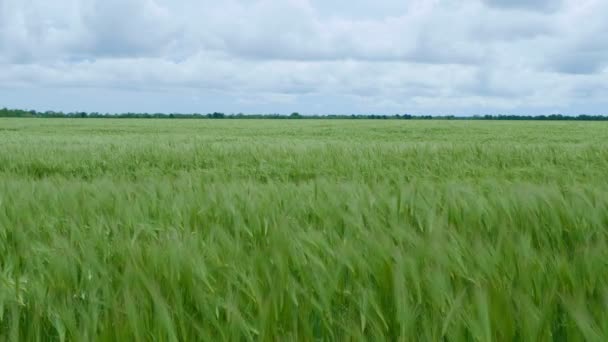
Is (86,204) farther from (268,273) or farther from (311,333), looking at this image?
(311,333)

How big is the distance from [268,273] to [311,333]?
11.8 inches

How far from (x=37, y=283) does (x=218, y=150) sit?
683 centimetres

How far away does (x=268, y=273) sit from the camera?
1290 mm

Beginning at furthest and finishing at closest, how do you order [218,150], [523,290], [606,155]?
[218,150] → [606,155] → [523,290]

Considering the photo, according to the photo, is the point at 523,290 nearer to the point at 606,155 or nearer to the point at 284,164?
the point at 284,164

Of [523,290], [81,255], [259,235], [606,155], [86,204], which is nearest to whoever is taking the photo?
[523,290]

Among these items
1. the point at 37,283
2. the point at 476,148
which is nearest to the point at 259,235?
the point at 37,283

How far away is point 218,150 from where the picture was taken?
806 centimetres

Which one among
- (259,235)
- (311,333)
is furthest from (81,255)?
(311,333)

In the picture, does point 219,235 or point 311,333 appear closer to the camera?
point 311,333

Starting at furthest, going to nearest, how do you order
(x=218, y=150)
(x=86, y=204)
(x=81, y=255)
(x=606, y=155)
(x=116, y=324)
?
(x=218, y=150) < (x=606, y=155) < (x=86, y=204) < (x=81, y=255) < (x=116, y=324)

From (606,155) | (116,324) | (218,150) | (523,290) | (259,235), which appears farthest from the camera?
(218,150)

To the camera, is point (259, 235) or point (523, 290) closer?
point (523, 290)

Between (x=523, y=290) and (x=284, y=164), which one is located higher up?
(x=523, y=290)
